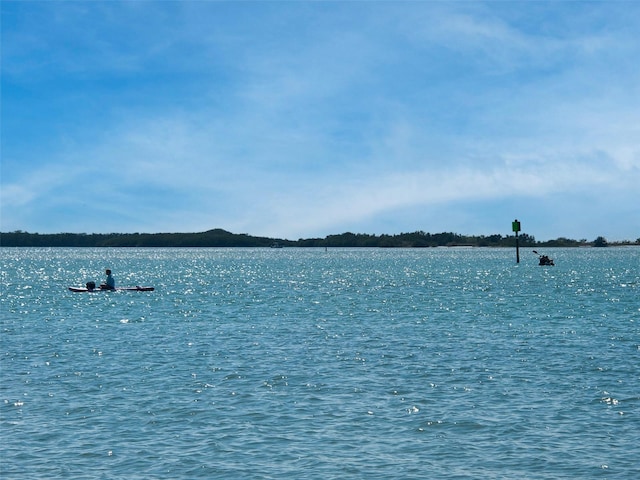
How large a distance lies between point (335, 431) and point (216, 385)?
20.5ft

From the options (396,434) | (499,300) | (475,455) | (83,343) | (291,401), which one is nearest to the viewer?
(475,455)

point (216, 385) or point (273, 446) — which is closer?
point (273, 446)

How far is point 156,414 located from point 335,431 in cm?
477

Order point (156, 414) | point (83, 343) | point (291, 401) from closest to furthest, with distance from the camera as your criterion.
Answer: point (156, 414) < point (291, 401) < point (83, 343)

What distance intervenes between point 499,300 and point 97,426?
43.3m

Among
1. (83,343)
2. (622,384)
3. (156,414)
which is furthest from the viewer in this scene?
(83,343)

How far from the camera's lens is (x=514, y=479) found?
13695 millimetres

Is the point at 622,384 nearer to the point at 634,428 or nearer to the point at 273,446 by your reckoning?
the point at 634,428

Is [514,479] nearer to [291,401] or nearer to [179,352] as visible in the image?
[291,401]

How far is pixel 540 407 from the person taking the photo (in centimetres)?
1897

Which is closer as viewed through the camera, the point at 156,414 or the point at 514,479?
the point at 514,479

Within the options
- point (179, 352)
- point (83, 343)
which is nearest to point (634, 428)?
point (179, 352)

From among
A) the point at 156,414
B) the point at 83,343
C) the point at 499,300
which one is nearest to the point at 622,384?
the point at 156,414

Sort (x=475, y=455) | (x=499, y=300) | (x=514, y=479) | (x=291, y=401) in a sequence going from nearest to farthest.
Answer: (x=514, y=479)
(x=475, y=455)
(x=291, y=401)
(x=499, y=300)
